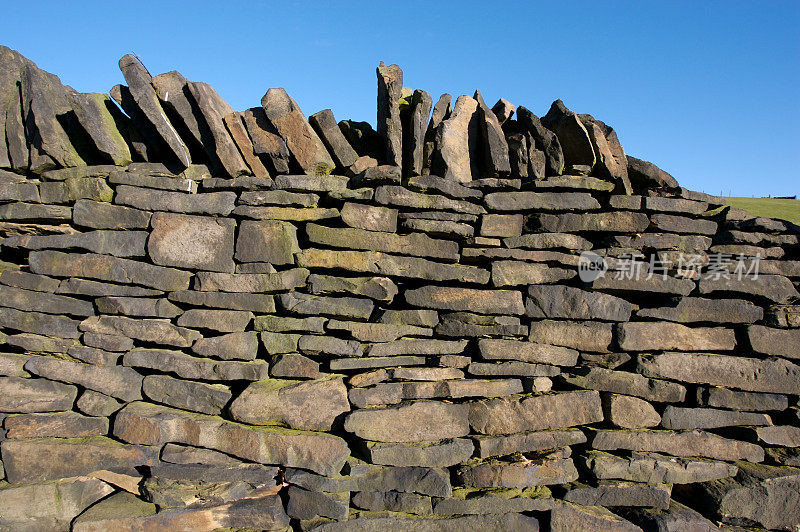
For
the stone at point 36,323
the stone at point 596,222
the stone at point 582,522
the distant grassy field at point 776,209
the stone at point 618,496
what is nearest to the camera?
the stone at point 582,522

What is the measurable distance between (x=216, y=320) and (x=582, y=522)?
298cm

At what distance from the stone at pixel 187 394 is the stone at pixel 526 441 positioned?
6.14 ft

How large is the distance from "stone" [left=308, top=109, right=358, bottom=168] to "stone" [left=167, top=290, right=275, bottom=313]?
1.26 metres

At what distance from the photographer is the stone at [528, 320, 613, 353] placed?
3865 mm

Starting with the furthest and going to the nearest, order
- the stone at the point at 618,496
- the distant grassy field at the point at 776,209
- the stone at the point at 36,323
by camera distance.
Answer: the distant grassy field at the point at 776,209 < the stone at the point at 36,323 < the stone at the point at 618,496

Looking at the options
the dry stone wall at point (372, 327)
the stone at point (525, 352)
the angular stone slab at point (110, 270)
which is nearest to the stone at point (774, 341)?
the dry stone wall at point (372, 327)

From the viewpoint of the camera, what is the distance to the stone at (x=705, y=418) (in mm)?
3771

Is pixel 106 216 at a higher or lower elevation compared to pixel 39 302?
higher

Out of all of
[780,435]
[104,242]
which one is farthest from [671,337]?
[104,242]

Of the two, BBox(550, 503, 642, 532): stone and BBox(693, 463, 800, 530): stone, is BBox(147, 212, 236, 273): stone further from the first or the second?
BBox(693, 463, 800, 530): stone

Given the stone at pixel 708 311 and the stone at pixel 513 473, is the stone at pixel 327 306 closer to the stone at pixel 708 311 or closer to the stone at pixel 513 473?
the stone at pixel 513 473

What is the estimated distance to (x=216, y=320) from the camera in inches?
148

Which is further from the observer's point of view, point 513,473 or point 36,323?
point 36,323

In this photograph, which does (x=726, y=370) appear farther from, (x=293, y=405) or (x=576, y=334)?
(x=293, y=405)
